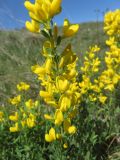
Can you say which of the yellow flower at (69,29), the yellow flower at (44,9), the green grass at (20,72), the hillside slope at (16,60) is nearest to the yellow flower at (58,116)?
the yellow flower at (69,29)

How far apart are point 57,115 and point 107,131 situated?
1.65 meters

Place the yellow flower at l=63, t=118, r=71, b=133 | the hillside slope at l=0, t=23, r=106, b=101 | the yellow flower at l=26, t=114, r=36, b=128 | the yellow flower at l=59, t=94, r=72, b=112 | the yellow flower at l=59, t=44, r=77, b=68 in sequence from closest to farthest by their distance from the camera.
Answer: the yellow flower at l=59, t=44, r=77, b=68
the yellow flower at l=59, t=94, r=72, b=112
the yellow flower at l=63, t=118, r=71, b=133
the yellow flower at l=26, t=114, r=36, b=128
the hillside slope at l=0, t=23, r=106, b=101

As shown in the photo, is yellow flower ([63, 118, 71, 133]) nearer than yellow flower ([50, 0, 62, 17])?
No

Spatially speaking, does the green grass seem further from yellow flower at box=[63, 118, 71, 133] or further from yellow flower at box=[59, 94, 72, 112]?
yellow flower at box=[59, 94, 72, 112]

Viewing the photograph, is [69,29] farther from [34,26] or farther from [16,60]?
[16,60]

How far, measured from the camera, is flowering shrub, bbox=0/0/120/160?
2662 mm

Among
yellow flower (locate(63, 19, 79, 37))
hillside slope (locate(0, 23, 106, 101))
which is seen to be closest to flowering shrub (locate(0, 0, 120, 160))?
yellow flower (locate(63, 19, 79, 37))

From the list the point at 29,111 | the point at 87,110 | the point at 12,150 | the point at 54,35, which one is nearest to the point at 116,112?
the point at 87,110

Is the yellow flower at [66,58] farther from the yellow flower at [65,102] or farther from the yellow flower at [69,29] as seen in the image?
the yellow flower at [65,102]

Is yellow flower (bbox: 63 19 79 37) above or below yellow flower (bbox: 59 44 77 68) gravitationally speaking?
above

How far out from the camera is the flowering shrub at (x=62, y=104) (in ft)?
8.73

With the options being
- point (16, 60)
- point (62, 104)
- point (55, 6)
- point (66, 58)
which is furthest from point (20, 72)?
point (55, 6)

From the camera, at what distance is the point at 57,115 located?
2943mm

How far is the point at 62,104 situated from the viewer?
9.32 ft
